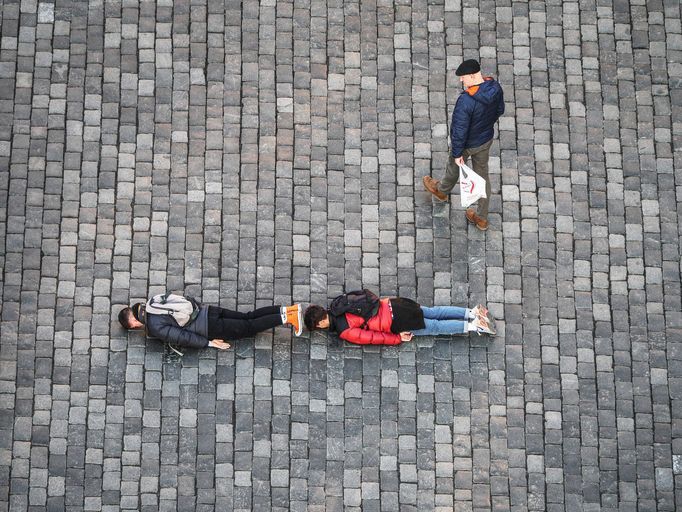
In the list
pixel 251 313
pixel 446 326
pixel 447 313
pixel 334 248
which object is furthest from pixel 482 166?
pixel 251 313

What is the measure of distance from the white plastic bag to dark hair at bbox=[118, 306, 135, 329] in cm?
385

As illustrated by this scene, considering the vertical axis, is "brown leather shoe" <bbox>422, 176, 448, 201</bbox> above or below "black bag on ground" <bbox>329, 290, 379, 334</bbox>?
above

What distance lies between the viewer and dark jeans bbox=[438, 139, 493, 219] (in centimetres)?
1069

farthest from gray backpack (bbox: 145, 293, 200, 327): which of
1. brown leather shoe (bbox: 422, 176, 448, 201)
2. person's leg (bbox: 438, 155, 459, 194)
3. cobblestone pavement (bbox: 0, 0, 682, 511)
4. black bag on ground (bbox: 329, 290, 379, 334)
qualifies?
person's leg (bbox: 438, 155, 459, 194)

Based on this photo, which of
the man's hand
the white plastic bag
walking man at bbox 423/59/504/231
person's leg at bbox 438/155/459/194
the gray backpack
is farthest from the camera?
person's leg at bbox 438/155/459/194

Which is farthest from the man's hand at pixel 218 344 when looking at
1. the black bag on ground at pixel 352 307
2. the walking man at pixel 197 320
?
the black bag on ground at pixel 352 307

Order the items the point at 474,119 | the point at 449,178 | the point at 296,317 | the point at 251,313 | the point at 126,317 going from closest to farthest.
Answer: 1. the point at 474,119
2. the point at 126,317
3. the point at 296,317
4. the point at 251,313
5. the point at 449,178

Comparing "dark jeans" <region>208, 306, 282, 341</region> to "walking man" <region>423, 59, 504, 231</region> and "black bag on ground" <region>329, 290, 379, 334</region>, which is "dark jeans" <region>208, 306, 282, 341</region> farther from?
"walking man" <region>423, 59, 504, 231</region>

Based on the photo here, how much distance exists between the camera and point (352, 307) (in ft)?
35.3

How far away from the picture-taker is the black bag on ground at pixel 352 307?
35.3ft

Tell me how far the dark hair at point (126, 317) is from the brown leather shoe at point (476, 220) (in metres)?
4.02

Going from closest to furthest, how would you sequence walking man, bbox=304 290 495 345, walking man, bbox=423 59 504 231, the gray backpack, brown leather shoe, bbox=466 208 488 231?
walking man, bbox=423 59 504 231
the gray backpack
walking man, bbox=304 290 495 345
brown leather shoe, bbox=466 208 488 231

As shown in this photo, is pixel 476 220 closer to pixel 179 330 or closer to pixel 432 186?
pixel 432 186

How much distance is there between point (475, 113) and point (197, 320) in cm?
374
